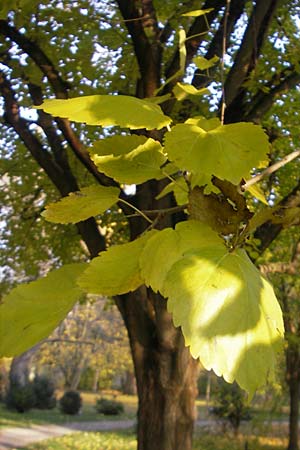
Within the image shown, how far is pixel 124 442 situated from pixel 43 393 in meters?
9.67

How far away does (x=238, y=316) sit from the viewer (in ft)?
1.50

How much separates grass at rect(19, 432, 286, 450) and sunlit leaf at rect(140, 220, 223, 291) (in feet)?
48.5

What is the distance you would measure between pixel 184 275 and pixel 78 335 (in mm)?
36982

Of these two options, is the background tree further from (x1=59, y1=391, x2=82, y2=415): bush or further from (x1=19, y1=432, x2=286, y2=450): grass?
(x1=19, y1=432, x2=286, y2=450): grass

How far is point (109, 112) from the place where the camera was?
555 millimetres

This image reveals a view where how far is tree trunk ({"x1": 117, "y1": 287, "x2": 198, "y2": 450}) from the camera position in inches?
163

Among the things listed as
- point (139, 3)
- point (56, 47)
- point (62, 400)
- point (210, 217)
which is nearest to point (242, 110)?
point (139, 3)

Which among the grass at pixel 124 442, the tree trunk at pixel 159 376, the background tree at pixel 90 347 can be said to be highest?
the background tree at pixel 90 347

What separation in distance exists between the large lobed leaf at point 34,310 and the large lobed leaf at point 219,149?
0.57 feet

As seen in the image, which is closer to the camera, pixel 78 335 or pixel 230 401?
pixel 230 401

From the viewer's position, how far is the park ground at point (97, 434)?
52.0 feet

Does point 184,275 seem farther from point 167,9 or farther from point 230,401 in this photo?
point 230,401

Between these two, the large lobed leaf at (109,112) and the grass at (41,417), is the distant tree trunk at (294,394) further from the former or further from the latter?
the large lobed leaf at (109,112)

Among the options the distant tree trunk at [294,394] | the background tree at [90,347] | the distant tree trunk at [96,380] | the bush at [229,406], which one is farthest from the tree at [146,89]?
the distant tree trunk at [96,380]
